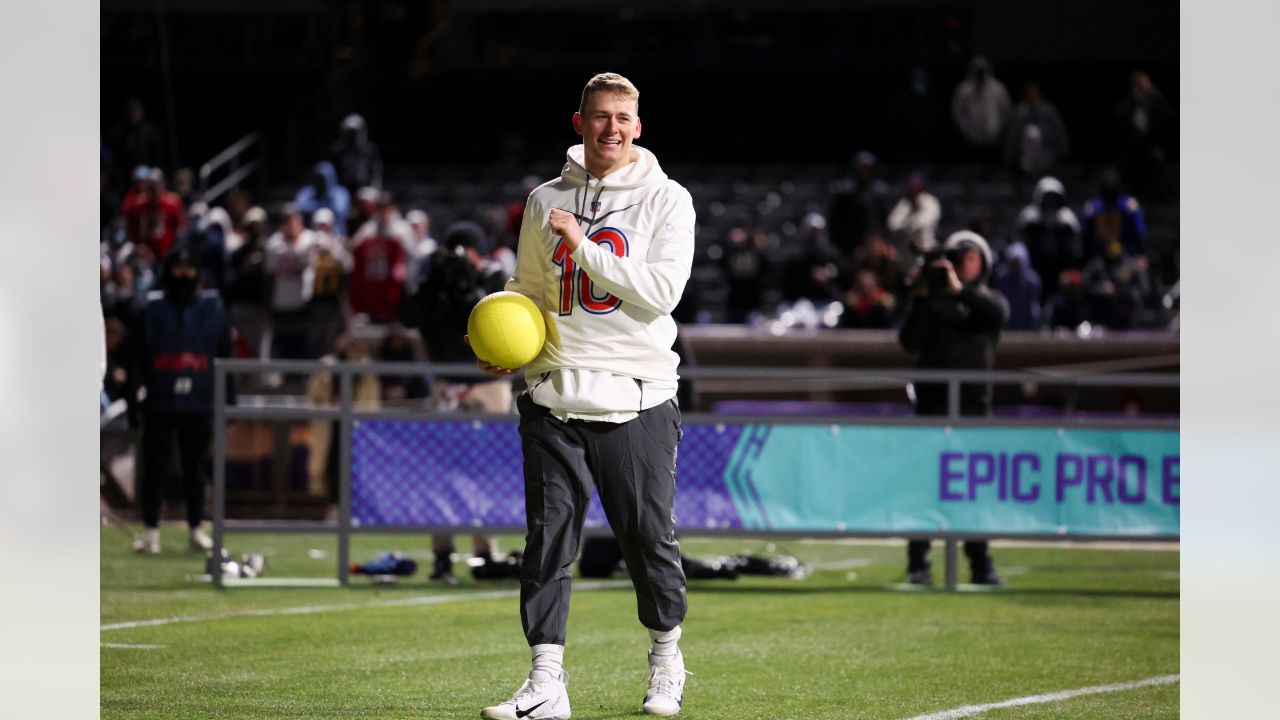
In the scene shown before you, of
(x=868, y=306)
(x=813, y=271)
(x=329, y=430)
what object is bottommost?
(x=329, y=430)

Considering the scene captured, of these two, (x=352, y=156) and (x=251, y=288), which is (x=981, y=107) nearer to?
(x=352, y=156)

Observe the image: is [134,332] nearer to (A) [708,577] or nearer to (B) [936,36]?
(A) [708,577]

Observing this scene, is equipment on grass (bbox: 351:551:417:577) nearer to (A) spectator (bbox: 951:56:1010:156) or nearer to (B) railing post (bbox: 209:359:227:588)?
(B) railing post (bbox: 209:359:227:588)

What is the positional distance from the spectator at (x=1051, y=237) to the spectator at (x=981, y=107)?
3536 millimetres

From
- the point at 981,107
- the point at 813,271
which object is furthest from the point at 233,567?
the point at 981,107

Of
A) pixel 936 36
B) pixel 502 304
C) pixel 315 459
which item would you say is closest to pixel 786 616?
pixel 502 304

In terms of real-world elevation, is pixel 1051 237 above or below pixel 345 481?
above

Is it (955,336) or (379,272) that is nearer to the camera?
(955,336)

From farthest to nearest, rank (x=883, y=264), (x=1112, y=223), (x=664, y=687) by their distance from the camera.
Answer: (x=1112, y=223)
(x=883, y=264)
(x=664, y=687)

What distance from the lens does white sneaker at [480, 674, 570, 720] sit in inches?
255

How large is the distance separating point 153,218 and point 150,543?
8.33m

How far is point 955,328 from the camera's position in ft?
41.7

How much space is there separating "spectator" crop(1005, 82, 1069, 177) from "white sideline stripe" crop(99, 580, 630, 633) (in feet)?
42.9

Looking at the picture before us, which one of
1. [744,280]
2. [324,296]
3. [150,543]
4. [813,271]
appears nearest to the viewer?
[150,543]
